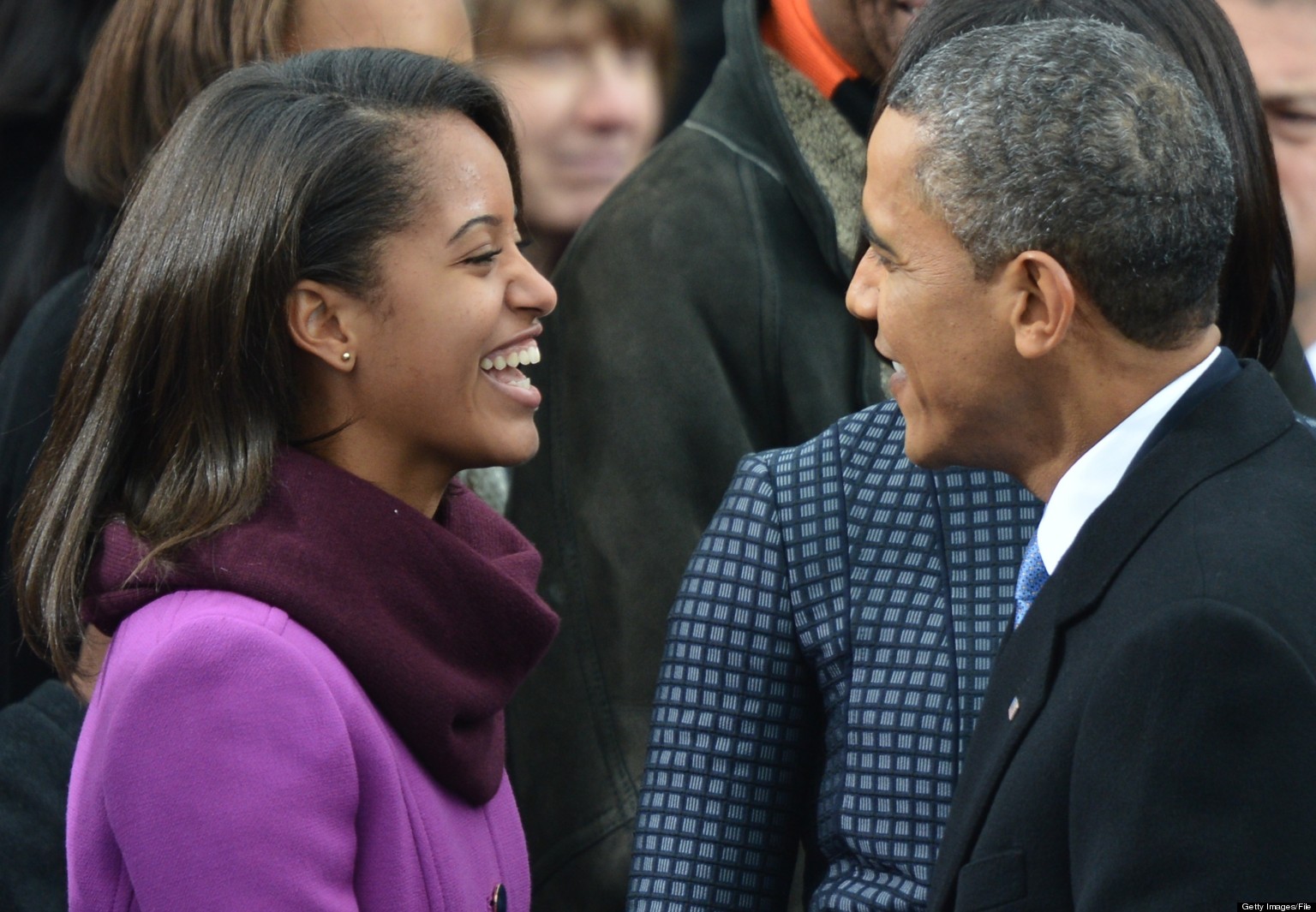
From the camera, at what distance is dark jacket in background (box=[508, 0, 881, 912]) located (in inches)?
106

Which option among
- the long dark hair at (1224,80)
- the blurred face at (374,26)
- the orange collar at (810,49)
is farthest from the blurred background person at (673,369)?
the long dark hair at (1224,80)

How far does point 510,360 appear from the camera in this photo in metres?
2.07

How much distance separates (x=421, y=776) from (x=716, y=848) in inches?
17.4

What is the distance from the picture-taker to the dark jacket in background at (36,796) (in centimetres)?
214

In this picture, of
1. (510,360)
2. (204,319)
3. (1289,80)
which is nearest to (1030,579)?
(510,360)

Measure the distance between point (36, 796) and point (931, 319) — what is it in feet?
4.21

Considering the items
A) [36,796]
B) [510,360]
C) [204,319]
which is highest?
[204,319]

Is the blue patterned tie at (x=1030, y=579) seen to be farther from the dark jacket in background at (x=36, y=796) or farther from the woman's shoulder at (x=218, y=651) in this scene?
the dark jacket in background at (x=36, y=796)

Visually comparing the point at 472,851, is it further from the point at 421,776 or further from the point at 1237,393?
the point at 1237,393

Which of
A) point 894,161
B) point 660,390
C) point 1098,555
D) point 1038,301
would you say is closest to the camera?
point 1098,555

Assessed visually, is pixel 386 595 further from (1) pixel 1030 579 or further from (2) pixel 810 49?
(2) pixel 810 49

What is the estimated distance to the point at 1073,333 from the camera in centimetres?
171

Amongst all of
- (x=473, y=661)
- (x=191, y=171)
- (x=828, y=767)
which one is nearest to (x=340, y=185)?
(x=191, y=171)

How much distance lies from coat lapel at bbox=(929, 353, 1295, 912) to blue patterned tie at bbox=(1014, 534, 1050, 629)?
125 mm
